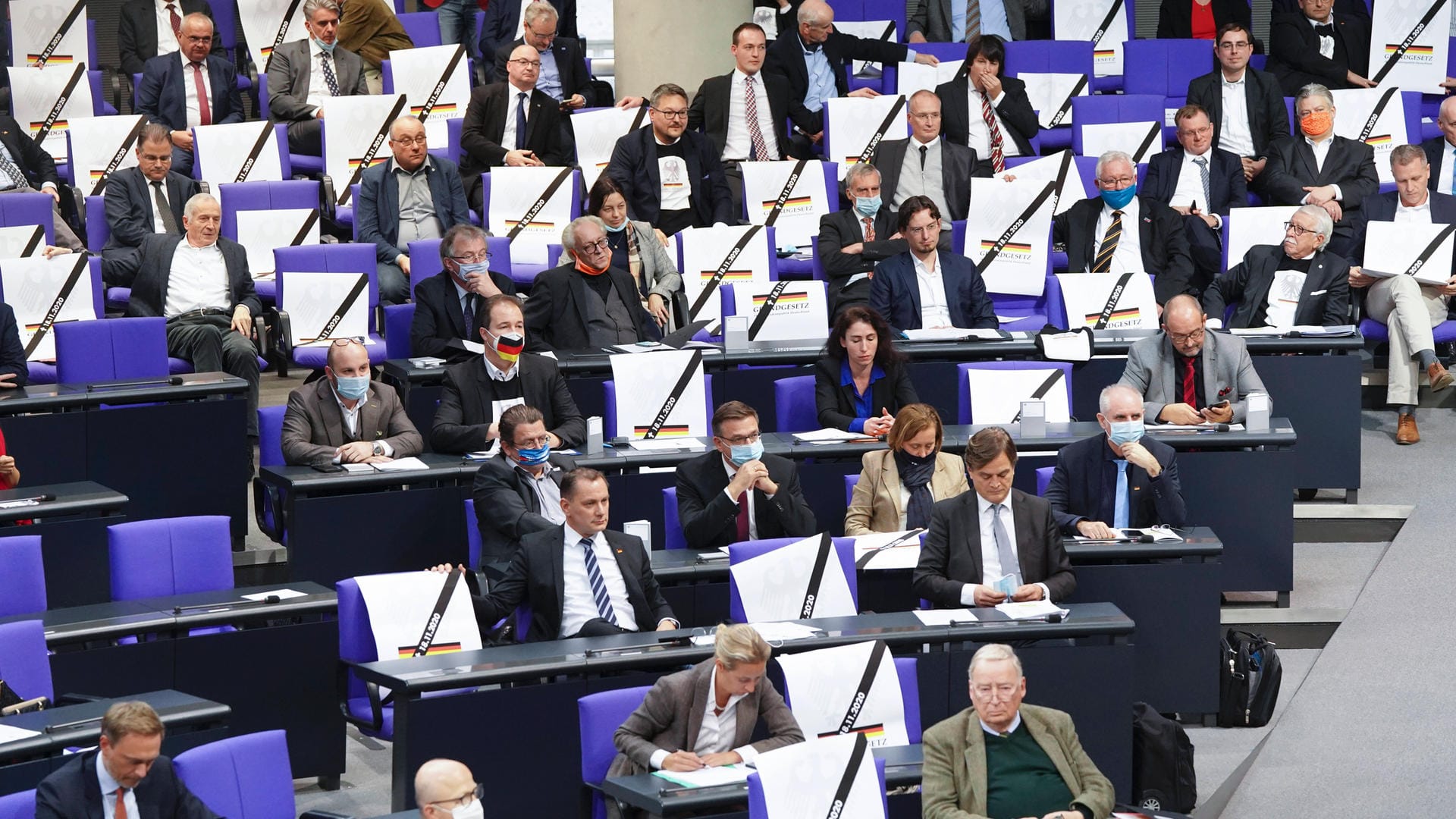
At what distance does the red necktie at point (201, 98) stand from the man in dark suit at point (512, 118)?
55.5 inches

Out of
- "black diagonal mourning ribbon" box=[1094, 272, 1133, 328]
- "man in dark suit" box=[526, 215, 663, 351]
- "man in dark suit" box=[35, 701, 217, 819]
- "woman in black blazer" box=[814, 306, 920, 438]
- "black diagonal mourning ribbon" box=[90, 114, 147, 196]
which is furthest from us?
"black diagonal mourning ribbon" box=[90, 114, 147, 196]

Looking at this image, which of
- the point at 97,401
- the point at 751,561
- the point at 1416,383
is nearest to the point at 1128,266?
the point at 1416,383

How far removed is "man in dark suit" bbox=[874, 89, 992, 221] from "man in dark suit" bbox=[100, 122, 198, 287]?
134 inches

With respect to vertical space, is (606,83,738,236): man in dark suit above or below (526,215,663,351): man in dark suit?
above

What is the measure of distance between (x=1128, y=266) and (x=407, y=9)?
5.82 m

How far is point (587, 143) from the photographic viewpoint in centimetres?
1019

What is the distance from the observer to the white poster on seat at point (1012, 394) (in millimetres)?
7531

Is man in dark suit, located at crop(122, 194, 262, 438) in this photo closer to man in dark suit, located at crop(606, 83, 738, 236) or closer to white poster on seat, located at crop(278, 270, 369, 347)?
white poster on seat, located at crop(278, 270, 369, 347)

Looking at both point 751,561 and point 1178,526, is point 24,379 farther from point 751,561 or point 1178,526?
point 1178,526

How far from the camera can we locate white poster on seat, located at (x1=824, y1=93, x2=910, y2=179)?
10.2 m

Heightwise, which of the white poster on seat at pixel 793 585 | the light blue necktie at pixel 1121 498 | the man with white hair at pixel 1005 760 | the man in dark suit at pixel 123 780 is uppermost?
the light blue necktie at pixel 1121 498

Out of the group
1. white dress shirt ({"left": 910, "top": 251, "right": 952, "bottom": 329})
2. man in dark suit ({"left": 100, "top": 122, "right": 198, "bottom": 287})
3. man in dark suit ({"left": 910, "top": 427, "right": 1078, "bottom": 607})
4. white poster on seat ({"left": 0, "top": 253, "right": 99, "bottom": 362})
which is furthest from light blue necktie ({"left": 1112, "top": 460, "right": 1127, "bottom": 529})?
man in dark suit ({"left": 100, "top": 122, "right": 198, "bottom": 287})

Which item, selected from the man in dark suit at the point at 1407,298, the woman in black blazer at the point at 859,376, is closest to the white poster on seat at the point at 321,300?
the woman in black blazer at the point at 859,376

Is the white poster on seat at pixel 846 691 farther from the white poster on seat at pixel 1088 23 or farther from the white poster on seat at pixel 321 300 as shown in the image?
the white poster on seat at pixel 1088 23
